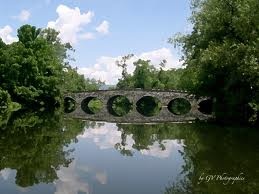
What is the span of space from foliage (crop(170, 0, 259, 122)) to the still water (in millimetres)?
4289

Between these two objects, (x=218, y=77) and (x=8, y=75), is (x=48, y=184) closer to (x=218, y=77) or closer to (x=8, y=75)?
(x=218, y=77)

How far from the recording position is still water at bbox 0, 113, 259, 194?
43.1 ft

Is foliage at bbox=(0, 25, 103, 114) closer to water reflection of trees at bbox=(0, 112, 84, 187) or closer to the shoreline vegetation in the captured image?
the shoreline vegetation

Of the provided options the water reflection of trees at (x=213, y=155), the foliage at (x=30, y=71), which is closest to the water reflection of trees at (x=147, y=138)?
the water reflection of trees at (x=213, y=155)

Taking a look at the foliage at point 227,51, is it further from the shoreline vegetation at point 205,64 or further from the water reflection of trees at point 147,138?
the water reflection of trees at point 147,138

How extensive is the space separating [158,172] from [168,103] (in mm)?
41190

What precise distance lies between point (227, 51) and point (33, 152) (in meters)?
14.4

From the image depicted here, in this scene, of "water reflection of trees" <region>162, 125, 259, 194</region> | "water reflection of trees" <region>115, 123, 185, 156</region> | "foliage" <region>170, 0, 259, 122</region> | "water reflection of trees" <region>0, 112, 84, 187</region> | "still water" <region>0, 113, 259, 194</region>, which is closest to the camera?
"water reflection of trees" <region>162, 125, 259, 194</region>

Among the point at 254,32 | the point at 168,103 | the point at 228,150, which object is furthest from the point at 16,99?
the point at 228,150

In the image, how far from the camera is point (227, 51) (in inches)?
1128

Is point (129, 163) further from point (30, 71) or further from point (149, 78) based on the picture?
point (149, 78)

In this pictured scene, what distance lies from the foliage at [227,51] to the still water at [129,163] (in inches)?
A: 169

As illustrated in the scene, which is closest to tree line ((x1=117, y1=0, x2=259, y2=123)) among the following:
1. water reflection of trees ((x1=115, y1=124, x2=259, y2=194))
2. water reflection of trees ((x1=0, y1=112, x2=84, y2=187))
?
Answer: water reflection of trees ((x1=115, y1=124, x2=259, y2=194))

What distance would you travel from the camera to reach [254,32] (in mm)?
27875
